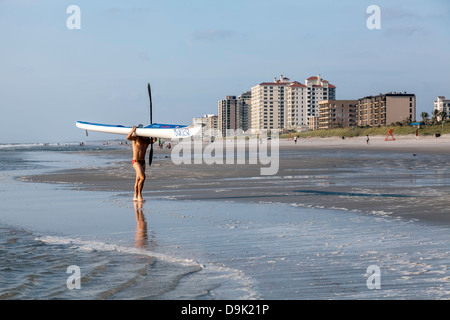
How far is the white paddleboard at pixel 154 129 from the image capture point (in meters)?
16.4

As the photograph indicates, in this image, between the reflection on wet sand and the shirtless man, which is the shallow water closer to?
the reflection on wet sand

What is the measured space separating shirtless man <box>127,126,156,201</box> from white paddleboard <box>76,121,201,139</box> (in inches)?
8.4

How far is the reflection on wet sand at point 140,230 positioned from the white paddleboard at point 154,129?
3611 mm

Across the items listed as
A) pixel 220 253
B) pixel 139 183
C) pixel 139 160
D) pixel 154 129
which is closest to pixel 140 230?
pixel 220 253

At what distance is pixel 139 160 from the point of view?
1535 centimetres

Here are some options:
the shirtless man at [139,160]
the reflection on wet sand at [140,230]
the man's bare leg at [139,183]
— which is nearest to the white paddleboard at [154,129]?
the shirtless man at [139,160]

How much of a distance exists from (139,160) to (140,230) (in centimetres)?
554

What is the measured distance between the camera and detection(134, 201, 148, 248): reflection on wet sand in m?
8.77

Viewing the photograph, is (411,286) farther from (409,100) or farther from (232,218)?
(409,100)

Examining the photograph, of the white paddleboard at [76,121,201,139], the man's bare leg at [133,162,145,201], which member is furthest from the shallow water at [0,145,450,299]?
the white paddleboard at [76,121,201,139]

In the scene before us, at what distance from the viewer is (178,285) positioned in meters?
6.16

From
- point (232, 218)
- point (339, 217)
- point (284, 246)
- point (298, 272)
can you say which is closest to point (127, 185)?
point (232, 218)

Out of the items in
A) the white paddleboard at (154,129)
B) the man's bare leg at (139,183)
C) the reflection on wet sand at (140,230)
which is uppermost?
the white paddleboard at (154,129)

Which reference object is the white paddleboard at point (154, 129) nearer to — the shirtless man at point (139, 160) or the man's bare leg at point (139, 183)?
the shirtless man at point (139, 160)
